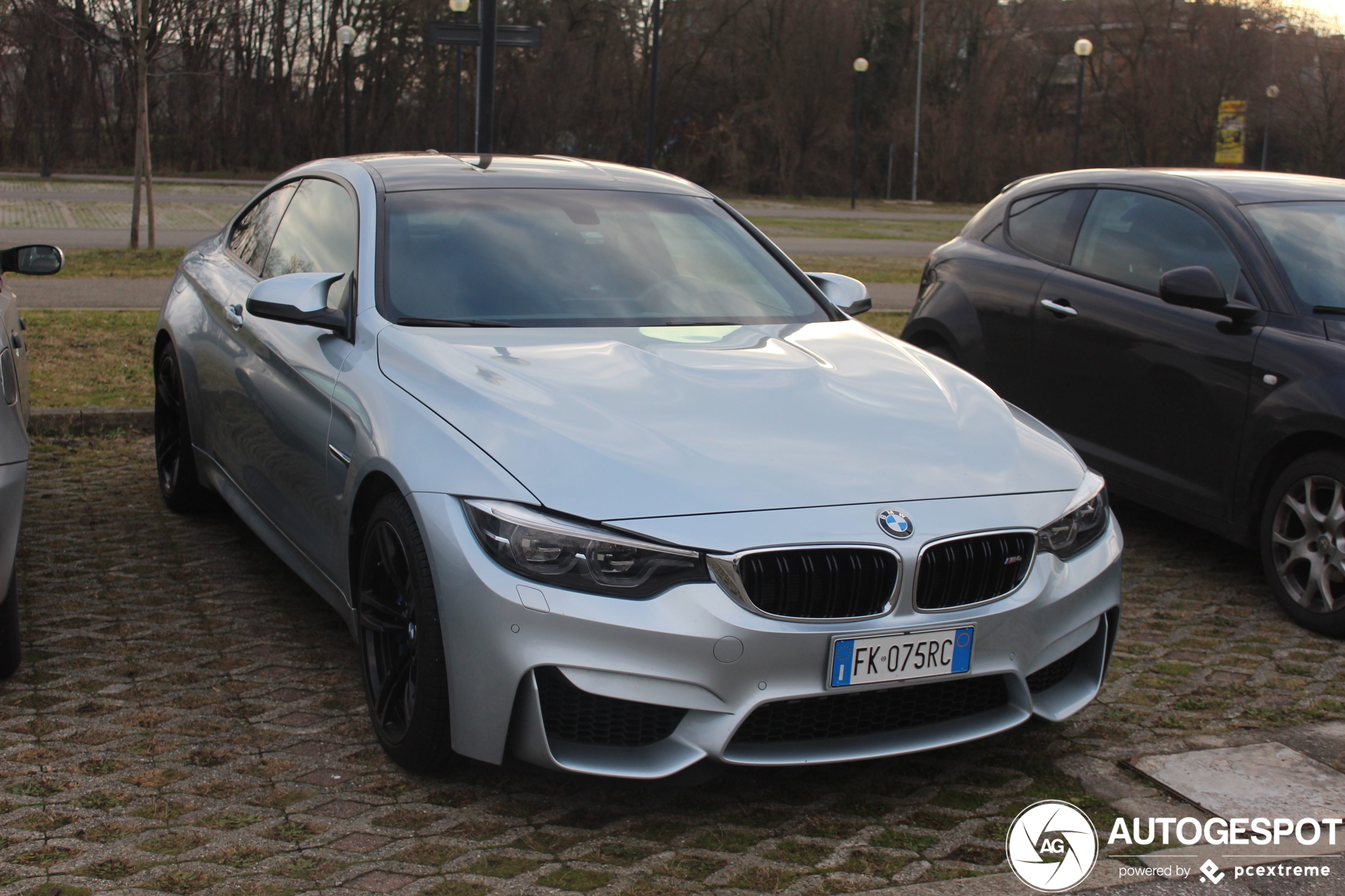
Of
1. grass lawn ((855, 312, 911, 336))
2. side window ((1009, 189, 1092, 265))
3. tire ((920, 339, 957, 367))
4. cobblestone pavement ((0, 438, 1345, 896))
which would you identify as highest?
side window ((1009, 189, 1092, 265))

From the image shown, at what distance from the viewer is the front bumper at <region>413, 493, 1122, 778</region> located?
2.91 m

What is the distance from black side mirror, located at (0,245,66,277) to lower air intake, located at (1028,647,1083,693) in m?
3.55

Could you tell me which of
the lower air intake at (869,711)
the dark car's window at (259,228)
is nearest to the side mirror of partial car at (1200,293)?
the lower air intake at (869,711)

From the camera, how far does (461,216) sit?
14.5 ft

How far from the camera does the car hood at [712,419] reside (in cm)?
308

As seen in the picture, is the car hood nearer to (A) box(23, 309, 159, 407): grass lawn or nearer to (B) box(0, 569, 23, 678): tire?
(B) box(0, 569, 23, 678): tire

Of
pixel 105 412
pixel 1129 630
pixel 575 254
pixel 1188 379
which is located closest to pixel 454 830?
pixel 575 254

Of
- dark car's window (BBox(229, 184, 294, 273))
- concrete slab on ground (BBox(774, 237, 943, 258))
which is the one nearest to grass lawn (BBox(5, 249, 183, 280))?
dark car's window (BBox(229, 184, 294, 273))

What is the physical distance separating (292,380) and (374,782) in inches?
56.4

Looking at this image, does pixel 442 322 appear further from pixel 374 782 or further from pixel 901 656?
pixel 901 656

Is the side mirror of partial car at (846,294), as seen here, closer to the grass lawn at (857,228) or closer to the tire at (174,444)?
the tire at (174,444)

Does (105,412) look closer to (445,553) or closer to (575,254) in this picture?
(575,254)

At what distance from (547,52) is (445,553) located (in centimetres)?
4560

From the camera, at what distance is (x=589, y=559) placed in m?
2.95
